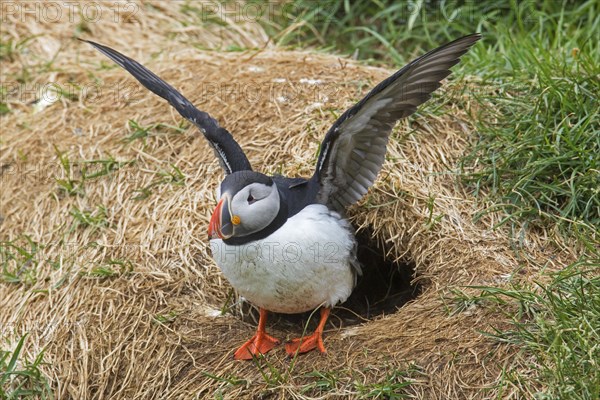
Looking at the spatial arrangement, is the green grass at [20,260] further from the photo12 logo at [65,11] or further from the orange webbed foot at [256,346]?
the photo12 logo at [65,11]

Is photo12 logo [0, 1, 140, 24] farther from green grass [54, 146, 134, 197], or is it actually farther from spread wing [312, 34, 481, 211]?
spread wing [312, 34, 481, 211]

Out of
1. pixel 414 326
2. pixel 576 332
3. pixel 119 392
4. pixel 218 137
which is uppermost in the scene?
pixel 218 137

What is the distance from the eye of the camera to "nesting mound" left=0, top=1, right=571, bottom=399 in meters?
4.02

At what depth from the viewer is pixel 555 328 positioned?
12.0 ft

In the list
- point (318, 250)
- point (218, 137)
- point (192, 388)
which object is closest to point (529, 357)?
point (318, 250)

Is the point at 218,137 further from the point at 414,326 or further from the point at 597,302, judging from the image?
the point at 597,302

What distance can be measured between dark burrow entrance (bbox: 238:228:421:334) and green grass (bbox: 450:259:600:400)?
0.80 metres

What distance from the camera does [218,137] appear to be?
443cm

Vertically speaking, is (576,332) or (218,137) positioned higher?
(218,137)

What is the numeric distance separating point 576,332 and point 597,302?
21 cm

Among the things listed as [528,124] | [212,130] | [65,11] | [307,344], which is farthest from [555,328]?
[65,11]

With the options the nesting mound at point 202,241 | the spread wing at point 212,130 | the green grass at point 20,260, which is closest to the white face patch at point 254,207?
the spread wing at point 212,130

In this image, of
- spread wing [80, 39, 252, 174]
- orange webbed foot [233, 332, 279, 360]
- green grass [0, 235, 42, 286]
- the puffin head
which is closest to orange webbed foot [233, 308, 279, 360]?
orange webbed foot [233, 332, 279, 360]

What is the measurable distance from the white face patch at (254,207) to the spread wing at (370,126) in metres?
0.38
